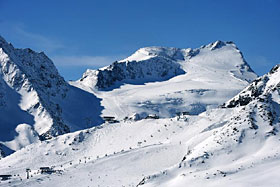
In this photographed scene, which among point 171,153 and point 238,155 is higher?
point 171,153

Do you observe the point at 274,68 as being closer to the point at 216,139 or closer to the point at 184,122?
the point at 184,122

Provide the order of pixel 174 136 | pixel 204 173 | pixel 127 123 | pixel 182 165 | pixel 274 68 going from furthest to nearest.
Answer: pixel 274 68, pixel 127 123, pixel 174 136, pixel 182 165, pixel 204 173

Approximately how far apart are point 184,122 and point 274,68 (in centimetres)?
3647

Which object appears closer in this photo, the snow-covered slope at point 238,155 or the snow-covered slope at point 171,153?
the snow-covered slope at point 238,155

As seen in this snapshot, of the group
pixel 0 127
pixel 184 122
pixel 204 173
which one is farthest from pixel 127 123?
pixel 0 127

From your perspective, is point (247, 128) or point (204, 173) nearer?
point (204, 173)

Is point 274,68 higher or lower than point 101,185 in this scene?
higher

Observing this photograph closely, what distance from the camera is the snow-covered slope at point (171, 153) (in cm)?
6512

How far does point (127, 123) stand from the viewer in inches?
4370

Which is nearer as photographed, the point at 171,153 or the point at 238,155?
the point at 238,155

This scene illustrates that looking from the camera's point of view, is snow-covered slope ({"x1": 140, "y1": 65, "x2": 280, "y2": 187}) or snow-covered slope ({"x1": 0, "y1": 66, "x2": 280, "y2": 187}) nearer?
snow-covered slope ({"x1": 140, "y1": 65, "x2": 280, "y2": 187})

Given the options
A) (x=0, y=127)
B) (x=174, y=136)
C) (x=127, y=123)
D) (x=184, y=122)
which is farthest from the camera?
(x=0, y=127)

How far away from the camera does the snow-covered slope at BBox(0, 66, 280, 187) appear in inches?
→ 2564

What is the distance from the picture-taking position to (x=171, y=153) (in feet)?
286
